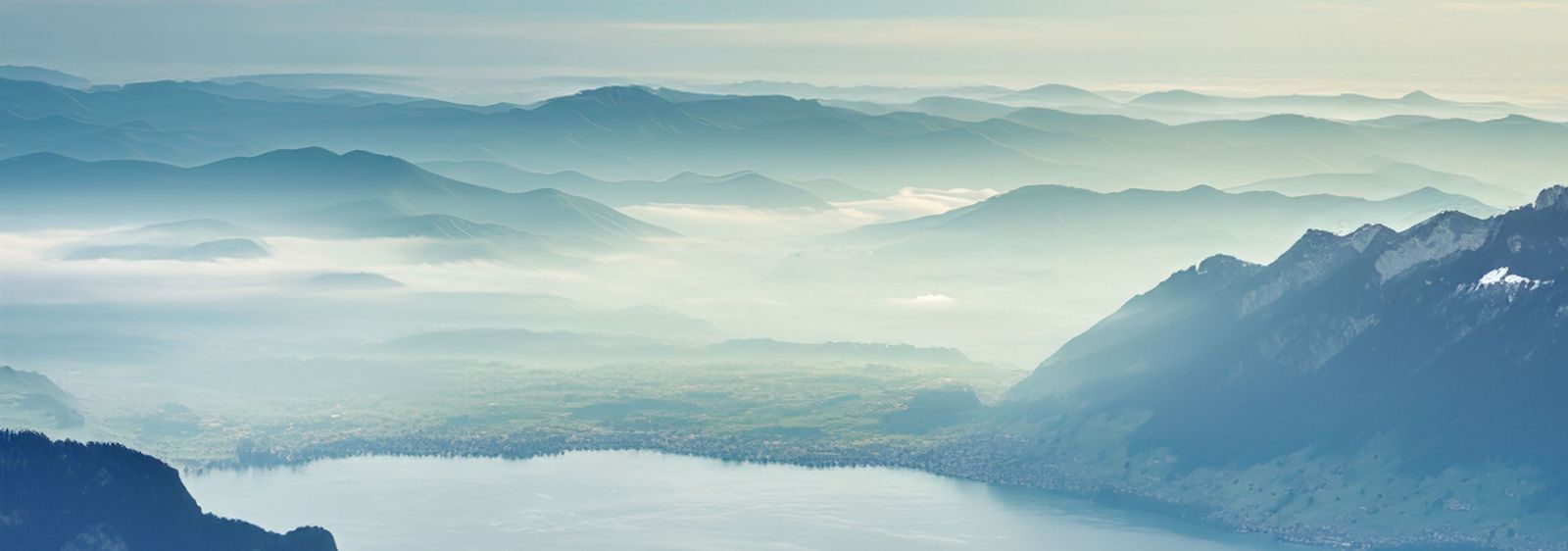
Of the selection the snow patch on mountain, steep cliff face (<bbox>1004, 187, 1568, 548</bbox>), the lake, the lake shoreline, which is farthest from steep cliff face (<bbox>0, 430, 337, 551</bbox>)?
the snow patch on mountain

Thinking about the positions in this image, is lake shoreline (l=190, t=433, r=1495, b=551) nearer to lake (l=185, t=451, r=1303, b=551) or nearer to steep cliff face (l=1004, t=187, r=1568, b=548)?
lake (l=185, t=451, r=1303, b=551)

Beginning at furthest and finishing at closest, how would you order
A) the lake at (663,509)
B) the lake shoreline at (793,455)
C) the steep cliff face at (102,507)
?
the lake shoreline at (793,455) < the lake at (663,509) < the steep cliff face at (102,507)

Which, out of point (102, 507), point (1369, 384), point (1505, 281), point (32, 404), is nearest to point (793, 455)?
point (1369, 384)

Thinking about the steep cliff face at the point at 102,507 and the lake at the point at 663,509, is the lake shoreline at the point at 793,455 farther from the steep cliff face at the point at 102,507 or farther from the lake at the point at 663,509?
the steep cliff face at the point at 102,507

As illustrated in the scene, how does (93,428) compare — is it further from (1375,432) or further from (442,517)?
(1375,432)

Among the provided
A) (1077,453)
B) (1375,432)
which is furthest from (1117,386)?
(1375,432)

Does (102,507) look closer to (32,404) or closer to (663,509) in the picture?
(663,509)

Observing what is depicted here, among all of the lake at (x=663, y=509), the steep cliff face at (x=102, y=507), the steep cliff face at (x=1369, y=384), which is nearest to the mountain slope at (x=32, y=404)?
the lake at (x=663, y=509)
